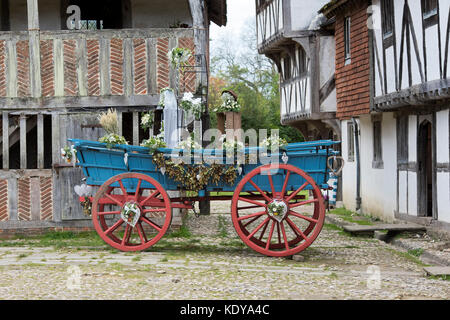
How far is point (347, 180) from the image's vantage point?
20547mm

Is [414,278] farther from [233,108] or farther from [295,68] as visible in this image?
[295,68]

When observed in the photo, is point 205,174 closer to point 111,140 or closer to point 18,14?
point 111,140

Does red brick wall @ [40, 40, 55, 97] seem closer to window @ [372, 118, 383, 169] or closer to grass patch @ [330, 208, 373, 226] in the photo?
grass patch @ [330, 208, 373, 226]

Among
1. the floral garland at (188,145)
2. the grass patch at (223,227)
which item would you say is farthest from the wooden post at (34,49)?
the grass patch at (223,227)

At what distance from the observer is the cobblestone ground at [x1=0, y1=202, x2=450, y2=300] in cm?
782

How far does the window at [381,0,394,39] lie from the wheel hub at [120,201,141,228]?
7418 mm

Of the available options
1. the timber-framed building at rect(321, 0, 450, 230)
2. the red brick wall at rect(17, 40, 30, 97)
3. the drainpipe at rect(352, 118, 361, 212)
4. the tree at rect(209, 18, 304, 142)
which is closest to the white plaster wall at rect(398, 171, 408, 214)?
the timber-framed building at rect(321, 0, 450, 230)

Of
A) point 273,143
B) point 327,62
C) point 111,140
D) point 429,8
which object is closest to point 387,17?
point 429,8

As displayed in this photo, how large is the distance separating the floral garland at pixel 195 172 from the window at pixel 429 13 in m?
4.72

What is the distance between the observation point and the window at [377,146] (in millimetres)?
17550

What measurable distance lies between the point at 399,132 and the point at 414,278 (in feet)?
23.7

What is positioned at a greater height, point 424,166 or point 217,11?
point 217,11

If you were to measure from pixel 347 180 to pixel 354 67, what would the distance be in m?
3.58

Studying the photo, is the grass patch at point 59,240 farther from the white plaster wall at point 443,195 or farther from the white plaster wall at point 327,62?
the white plaster wall at point 327,62
